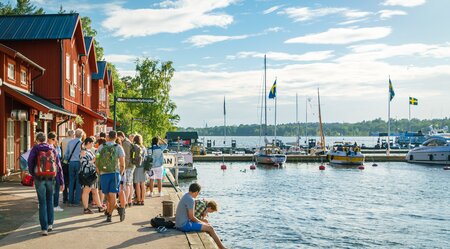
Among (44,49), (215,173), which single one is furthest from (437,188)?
(44,49)

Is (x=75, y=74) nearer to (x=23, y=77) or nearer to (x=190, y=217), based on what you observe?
(x=23, y=77)

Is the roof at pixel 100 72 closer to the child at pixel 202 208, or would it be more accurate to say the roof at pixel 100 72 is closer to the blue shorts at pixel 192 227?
the child at pixel 202 208

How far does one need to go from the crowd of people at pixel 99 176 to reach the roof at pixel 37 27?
41.6 ft

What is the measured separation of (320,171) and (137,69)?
22605 mm

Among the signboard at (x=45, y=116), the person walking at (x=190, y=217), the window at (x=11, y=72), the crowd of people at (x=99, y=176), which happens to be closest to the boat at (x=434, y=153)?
the signboard at (x=45, y=116)

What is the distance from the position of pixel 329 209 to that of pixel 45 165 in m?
19.7

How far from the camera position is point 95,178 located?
12.5 meters

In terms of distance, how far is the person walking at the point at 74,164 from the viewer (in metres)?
13.1

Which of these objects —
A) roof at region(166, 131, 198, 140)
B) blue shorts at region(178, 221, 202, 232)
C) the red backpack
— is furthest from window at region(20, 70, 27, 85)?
roof at region(166, 131, 198, 140)

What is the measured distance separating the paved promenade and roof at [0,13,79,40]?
1416cm

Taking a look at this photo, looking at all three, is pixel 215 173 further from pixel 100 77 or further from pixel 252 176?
pixel 100 77

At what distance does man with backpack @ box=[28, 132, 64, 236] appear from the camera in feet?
31.8

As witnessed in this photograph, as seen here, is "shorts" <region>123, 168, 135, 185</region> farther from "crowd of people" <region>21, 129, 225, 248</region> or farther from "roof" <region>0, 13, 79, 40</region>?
"roof" <region>0, 13, 79, 40</region>

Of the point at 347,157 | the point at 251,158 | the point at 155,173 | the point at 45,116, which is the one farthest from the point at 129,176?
the point at 251,158
